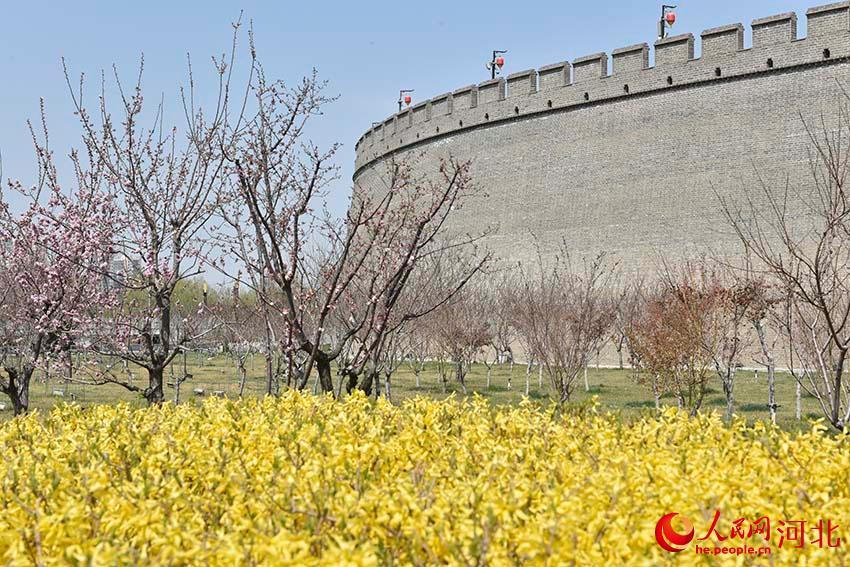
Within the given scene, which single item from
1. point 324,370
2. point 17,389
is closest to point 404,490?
point 324,370

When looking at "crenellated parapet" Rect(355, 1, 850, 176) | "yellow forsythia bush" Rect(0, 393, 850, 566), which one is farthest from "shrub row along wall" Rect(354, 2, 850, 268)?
"yellow forsythia bush" Rect(0, 393, 850, 566)

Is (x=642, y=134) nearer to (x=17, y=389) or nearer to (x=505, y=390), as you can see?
(x=505, y=390)

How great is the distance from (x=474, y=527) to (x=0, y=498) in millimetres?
1759

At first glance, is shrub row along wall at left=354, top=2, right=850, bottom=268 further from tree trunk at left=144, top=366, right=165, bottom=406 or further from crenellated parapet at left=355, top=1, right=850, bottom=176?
tree trunk at left=144, top=366, right=165, bottom=406

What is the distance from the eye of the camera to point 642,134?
2612 cm

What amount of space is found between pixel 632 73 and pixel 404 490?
24795 mm

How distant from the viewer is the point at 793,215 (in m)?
23.0

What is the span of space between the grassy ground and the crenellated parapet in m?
7.84

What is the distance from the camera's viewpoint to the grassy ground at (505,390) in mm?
15711

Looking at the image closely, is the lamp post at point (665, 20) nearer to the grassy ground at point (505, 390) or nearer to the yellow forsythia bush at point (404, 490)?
the grassy ground at point (505, 390)

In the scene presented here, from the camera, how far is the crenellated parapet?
22.6 metres

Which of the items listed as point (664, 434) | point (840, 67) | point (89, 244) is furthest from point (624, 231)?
point (664, 434)

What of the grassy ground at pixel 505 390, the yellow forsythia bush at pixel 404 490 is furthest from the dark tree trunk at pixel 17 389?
the yellow forsythia bush at pixel 404 490

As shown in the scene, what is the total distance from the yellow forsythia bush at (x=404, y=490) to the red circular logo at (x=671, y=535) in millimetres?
31
